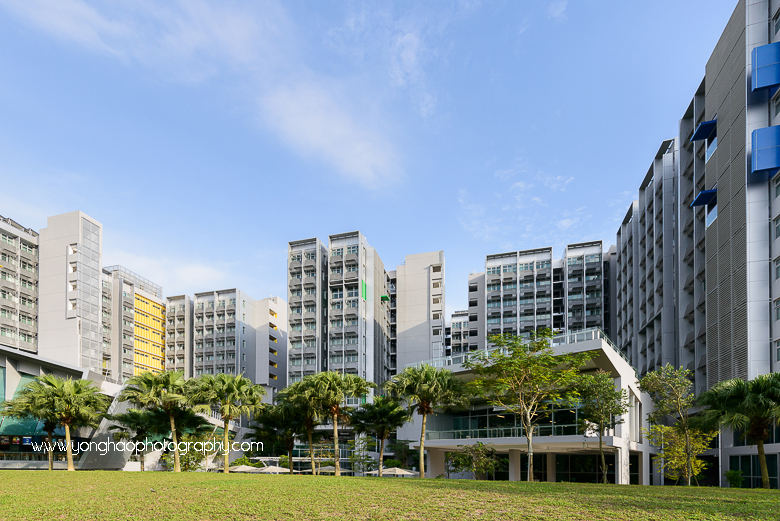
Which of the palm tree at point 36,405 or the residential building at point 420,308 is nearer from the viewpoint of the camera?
the palm tree at point 36,405

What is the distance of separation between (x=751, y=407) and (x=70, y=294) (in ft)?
319

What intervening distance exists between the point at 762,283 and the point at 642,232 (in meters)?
40.2

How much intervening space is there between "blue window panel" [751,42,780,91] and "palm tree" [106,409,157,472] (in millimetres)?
58685

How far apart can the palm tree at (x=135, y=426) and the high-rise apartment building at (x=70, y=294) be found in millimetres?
43050

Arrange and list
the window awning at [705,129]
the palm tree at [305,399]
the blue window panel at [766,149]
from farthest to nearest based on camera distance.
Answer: the window awning at [705,129] < the palm tree at [305,399] < the blue window panel at [766,149]

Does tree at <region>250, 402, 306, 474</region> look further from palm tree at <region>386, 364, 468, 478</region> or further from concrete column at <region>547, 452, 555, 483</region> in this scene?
concrete column at <region>547, 452, 555, 483</region>

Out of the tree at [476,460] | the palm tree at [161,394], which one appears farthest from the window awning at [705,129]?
the palm tree at [161,394]

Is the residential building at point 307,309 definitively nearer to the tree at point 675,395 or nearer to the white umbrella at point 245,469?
the white umbrella at point 245,469

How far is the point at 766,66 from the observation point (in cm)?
4638

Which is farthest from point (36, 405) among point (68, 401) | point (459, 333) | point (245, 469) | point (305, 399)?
point (459, 333)

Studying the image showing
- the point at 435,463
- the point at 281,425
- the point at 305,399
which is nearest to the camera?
the point at 305,399

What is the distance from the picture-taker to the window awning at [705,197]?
55.5 m

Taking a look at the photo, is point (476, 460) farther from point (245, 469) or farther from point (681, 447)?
point (245, 469)

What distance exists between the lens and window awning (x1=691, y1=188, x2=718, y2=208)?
55.5m
